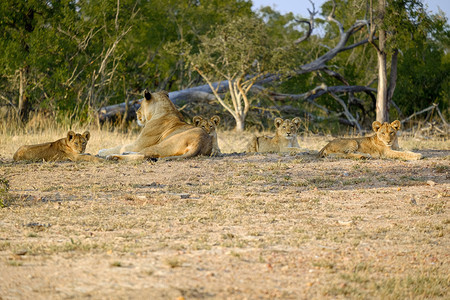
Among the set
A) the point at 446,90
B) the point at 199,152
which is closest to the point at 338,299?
the point at 199,152

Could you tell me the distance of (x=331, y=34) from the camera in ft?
109

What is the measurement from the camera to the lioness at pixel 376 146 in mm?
9773

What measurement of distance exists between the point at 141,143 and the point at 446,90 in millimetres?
14409

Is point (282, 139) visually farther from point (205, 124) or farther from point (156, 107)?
point (156, 107)

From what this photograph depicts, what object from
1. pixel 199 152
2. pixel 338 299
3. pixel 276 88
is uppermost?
pixel 276 88

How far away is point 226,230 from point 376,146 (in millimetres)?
4986

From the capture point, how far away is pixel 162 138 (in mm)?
10008

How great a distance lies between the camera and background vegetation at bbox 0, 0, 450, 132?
606 inches

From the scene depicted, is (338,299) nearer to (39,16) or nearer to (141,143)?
(141,143)

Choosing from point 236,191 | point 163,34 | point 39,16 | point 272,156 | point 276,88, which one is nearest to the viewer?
point 236,191

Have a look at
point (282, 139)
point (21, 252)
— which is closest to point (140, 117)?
point (282, 139)

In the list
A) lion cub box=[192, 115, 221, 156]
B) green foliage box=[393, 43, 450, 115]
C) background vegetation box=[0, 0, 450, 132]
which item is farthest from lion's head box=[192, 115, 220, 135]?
green foliage box=[393, 43, 450, 115]

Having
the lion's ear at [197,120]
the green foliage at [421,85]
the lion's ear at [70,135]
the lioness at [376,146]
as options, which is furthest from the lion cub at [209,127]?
the green foliage at [421,85]

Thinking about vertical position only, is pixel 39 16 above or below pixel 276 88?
above
